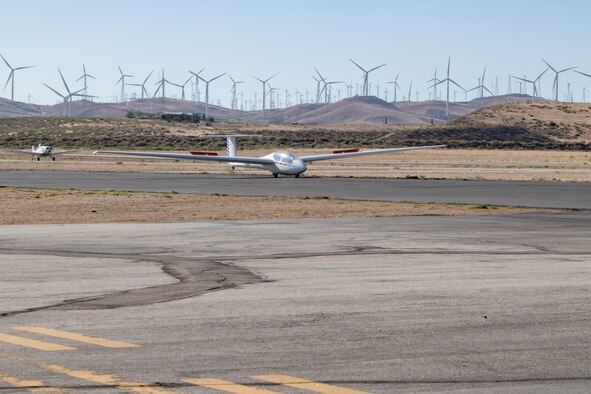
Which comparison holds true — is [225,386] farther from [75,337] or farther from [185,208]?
[185,208]

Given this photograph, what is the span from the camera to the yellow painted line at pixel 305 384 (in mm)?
9539

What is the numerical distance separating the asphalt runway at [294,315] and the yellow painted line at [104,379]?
4 cm

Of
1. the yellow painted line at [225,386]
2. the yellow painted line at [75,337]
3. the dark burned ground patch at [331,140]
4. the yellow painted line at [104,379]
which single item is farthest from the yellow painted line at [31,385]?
the dark burned ground patch at [331,140]

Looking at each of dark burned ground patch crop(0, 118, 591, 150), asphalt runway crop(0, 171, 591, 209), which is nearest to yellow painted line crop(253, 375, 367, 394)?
asphalt runway crop(0, 171, 591, 209)

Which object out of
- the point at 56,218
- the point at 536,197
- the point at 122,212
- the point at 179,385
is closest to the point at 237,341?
the point at 179,385

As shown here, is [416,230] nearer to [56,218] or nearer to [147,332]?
[56,218]

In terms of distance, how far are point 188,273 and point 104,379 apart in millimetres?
8617

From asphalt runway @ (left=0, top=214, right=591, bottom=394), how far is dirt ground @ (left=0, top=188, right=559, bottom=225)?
8410 millimetres

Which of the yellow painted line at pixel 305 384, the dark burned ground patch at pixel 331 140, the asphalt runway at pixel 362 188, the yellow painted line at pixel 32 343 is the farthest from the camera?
the dark burned ground patch at pixel 331 140

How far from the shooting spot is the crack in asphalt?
1469cm

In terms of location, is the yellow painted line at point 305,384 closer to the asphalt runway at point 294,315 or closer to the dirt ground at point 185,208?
the asphalt runway at point 294,315

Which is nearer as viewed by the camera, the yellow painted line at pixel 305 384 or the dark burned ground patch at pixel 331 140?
the yellow painted line at pixel 305 384

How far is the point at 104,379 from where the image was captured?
986 centimetres

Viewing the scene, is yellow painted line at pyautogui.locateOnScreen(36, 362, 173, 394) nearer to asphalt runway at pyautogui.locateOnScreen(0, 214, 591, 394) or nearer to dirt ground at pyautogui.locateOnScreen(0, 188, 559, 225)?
asphalt runway at pyautogui.locateOnScreen(0, 214, 591, 394)
